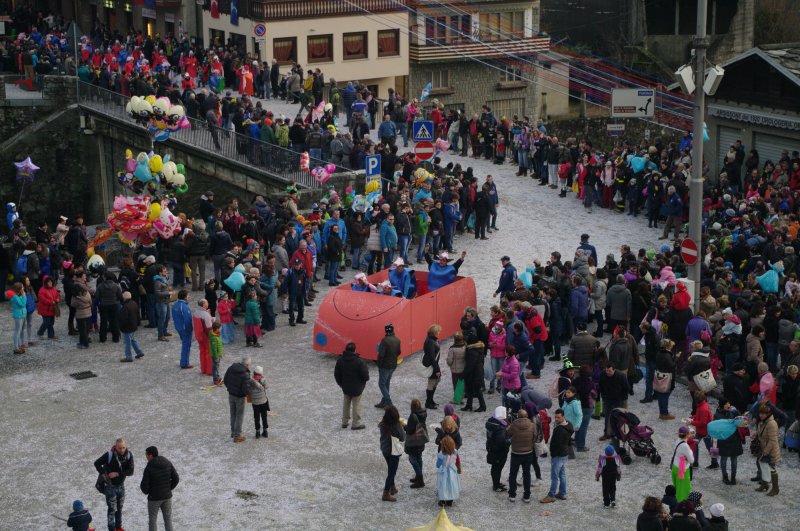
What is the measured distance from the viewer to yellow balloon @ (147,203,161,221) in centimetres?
2827

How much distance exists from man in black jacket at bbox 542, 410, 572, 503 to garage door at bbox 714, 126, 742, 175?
1861 centimetres

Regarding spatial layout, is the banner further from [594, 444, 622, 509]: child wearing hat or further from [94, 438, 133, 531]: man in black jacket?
[594, 444, 622, 509]: child wearing hat

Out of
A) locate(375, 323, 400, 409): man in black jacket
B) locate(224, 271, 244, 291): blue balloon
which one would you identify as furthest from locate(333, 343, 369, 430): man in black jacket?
locate(224, 271, 244, 291): blue balloon

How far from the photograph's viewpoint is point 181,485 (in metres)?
19.1

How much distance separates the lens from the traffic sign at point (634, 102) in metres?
28.7

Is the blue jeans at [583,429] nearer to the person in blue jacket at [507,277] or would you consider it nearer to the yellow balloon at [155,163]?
the person in blue jacket at [507,277]

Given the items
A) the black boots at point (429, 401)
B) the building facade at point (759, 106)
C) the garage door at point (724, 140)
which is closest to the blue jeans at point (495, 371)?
the black boots at point (429, 401)

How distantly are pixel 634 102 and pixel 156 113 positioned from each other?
10.8 metres

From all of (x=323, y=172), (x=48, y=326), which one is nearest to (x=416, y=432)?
(x=48, y=326)

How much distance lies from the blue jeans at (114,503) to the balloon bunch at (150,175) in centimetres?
1295

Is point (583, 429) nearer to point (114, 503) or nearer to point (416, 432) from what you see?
point (416, 432)

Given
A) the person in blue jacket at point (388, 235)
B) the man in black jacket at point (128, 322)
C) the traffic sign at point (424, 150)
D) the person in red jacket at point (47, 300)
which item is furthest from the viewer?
the traffic sign at point (424, 150)

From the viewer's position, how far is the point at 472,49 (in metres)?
59.8

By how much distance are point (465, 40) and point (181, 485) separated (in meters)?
43.1
